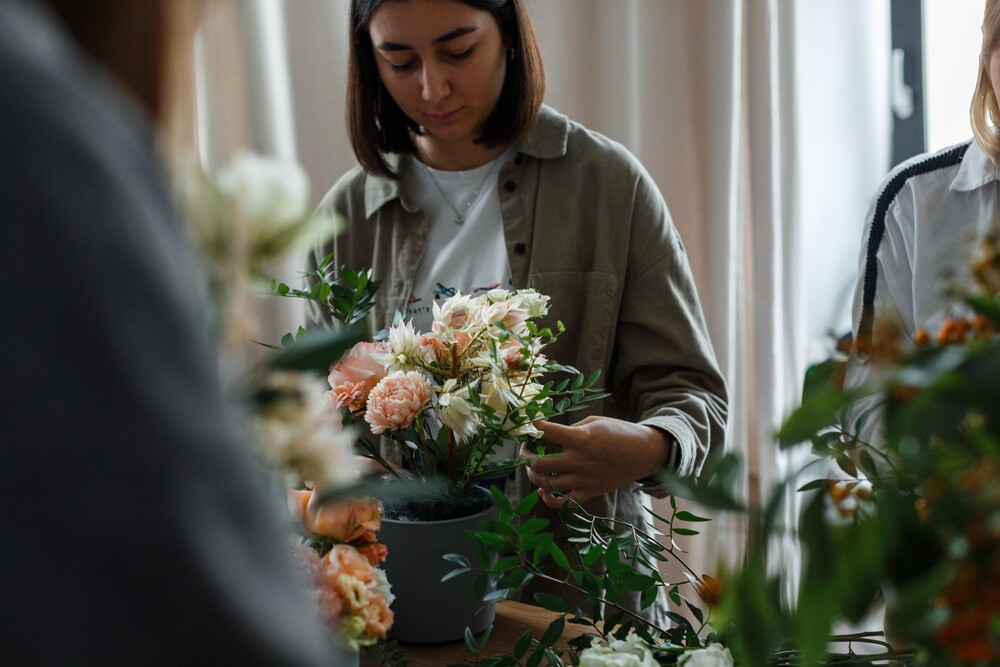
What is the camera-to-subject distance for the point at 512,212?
1.53 m

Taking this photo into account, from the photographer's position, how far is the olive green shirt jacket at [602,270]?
4.73ft

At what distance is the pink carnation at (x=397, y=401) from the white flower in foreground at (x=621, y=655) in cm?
29

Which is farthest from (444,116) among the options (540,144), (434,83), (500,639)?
(500,639)

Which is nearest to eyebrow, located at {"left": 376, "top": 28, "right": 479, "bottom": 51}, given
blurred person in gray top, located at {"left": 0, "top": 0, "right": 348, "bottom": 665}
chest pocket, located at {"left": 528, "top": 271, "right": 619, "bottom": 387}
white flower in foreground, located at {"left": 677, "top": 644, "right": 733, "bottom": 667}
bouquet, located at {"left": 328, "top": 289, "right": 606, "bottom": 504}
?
chest pocket, located at {"left": 528, "top": 271, "right": 619, "bottom": 387}

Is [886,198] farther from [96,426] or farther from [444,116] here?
[96,426]

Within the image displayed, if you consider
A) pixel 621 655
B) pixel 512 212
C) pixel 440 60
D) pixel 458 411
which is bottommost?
pixel 621 655

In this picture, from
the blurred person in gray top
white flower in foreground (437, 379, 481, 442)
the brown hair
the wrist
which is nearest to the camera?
the blurred person in gray top

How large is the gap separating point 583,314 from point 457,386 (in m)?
0.61

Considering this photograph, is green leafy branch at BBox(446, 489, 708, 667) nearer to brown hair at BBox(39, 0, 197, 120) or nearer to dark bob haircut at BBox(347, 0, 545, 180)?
brown hair at BBox(39, 0, 197, 120)

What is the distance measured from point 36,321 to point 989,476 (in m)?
0.32

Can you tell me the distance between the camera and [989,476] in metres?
0.33

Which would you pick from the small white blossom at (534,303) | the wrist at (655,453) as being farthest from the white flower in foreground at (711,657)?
the wrist at (655,453)

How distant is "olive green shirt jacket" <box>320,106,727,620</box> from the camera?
1441 mm

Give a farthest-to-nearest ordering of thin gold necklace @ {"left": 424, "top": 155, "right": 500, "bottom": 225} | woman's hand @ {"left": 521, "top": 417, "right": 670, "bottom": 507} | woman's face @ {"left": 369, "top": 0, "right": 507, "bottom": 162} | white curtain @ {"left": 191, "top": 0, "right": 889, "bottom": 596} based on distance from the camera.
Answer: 1. white curtain @ {"left": 191, "top": 0, "right": 889, "bottom": 596}
2. thin gold necklace @ {"left": 424, "top": 155, "right": 500, "bottom": 225}
3. woman's face @ {"left": 369, "top": 0, "right": 507, "bottom": 162}
4. woman's hand @ {"left": 521, "top": 417, "right": 670, "bottom": 507}
